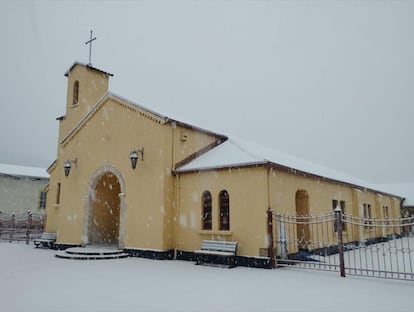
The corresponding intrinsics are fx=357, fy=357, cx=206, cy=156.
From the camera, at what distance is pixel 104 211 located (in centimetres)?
1783

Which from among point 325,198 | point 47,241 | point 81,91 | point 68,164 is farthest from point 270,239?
point 81,91

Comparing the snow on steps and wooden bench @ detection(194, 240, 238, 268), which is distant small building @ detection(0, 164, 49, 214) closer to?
the snow on steps

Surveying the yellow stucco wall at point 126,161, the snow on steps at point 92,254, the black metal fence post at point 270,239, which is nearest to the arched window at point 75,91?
the yellow stucco wall at point 126,161

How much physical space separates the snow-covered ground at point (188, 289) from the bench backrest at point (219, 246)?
699mm

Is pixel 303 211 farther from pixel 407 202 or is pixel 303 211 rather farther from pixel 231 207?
pixel 407 202

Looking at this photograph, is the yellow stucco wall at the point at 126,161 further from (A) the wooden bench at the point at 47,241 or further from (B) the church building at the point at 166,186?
(A) the wooden bench at the point at 47,241

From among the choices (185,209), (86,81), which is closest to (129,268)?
(185,209)

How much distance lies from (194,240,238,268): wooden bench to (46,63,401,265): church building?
45 centimetres

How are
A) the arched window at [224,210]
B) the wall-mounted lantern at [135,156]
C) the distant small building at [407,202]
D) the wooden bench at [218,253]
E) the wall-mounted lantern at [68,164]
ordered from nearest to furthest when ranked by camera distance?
the wooden bench at [218,253] → the arched window at [224,210] → the wall-mounted lantern at [135,156] → the wall-mounted lantern at [68,164] → the distant small building at [407,202]

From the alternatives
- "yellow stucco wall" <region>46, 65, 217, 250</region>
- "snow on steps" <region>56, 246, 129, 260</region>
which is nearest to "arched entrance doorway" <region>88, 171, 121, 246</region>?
"yellow stucco wall" <region>46, 65, 217, 250</region>

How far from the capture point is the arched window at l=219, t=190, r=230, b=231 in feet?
43.9

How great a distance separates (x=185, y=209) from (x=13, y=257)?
7.15 metres

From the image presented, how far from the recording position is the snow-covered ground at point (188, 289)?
6777mm

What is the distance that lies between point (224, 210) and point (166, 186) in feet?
8.19
